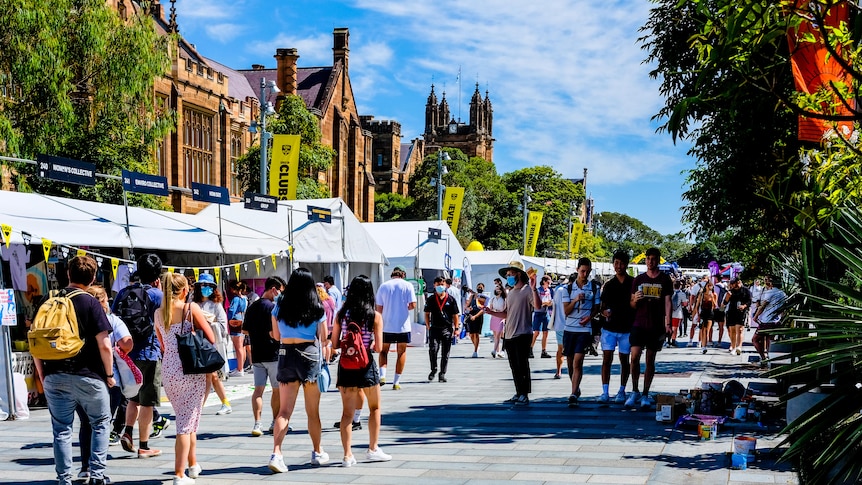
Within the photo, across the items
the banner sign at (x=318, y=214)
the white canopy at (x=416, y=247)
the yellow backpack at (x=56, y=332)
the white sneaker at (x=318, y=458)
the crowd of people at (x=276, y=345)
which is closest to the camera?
the yellow backpack at (x=56, y=332)

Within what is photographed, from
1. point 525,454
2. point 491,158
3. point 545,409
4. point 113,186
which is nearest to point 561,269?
point 113,186

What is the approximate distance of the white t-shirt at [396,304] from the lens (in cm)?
1412

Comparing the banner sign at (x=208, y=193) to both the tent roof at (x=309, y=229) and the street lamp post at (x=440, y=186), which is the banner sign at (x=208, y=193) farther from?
the street lamp post at (x=440, y=186)

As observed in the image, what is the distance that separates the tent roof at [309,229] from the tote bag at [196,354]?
1239cm

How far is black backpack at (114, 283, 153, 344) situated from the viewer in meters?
9.20

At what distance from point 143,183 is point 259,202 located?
11.0 ft

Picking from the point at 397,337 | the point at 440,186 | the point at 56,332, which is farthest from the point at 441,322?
the point at 440,186

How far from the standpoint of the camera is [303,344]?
8273mm

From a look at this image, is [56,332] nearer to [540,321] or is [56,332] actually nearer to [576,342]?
[576,342]

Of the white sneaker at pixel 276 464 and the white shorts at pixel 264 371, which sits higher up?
the white shorts at pixel 264 371

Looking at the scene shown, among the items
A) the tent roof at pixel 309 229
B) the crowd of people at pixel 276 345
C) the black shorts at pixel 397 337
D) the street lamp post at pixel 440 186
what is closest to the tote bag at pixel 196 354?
the crowd of people at pixel 276 345

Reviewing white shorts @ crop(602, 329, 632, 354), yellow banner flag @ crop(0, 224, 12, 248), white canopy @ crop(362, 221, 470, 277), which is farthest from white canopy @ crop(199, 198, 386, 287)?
white shorts @ crop(602, 329, 632, 354)

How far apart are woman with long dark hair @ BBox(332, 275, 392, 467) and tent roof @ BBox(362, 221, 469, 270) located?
59.0ft

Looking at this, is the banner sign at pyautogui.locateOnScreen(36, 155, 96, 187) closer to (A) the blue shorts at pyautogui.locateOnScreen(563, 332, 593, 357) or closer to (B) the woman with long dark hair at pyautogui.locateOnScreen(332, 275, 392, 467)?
(B) the woman with long dark hair at pyautogui.locateOnScreen(332, 275, 392, 467)
